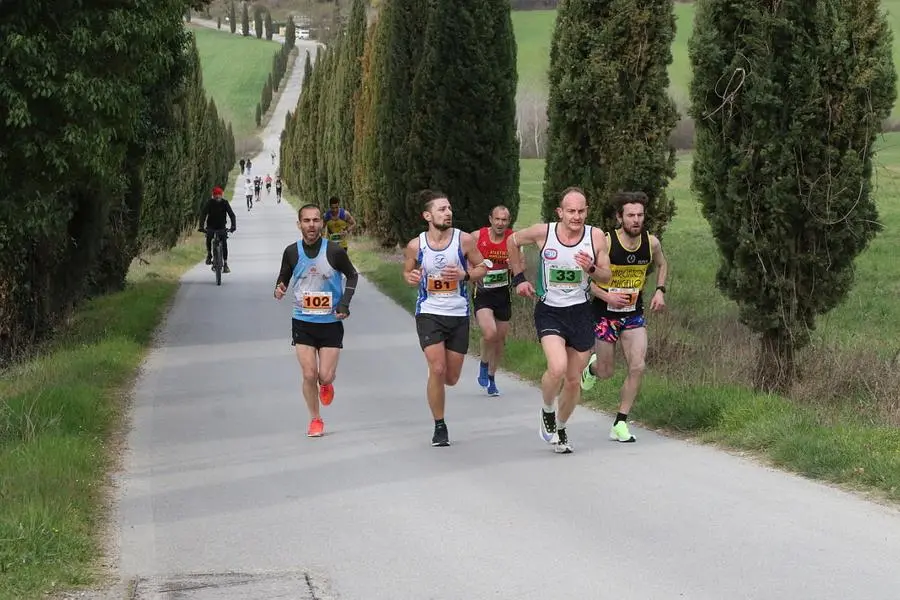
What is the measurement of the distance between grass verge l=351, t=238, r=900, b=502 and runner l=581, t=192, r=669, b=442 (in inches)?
28.6

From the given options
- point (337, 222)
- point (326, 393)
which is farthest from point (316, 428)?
point (337, 222)

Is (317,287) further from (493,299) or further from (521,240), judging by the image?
(493,299)

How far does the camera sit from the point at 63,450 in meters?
9.55

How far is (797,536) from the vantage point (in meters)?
A: 7.27

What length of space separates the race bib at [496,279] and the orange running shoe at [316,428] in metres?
3.27

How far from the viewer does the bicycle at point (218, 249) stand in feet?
95.0

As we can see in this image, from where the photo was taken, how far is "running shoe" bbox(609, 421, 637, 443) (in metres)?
10.7

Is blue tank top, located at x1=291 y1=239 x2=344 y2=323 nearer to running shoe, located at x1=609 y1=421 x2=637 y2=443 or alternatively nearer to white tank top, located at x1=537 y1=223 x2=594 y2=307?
white tank top, located at x1=537 y1=223 x2=594 y2=307

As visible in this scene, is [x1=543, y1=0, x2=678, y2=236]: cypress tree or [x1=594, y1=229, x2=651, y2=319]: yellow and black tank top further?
[x1=543, y1=0, x2=678, y2=236]: cypress tree

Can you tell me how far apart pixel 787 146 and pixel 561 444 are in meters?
4.05

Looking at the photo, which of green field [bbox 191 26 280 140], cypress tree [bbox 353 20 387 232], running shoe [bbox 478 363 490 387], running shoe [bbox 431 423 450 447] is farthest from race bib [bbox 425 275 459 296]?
green field [bbox 191 26 280 140]

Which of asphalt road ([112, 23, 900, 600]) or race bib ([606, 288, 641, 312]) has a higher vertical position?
race bib ([606, 288, 641, 312])

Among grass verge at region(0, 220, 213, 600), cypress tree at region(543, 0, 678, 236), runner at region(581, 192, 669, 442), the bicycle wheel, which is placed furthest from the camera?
the bicycle wheel

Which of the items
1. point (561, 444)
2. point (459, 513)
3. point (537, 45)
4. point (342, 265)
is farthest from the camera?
point (537, 45)
